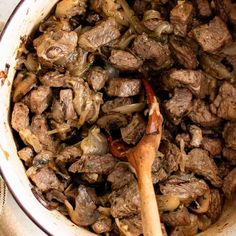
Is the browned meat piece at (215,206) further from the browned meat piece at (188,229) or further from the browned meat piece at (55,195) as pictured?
the browned meat piece at (55,195)

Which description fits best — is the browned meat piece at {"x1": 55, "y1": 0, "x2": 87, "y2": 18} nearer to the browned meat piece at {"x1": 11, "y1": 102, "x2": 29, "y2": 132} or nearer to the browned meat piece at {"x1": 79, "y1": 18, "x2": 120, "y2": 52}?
the browned meat piece at {"x1": 79, "y1": 18, "x2": 120, "y2": 52}

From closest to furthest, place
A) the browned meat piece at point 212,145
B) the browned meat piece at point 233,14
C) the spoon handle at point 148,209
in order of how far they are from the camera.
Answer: the spoon handle at point 148,209 → the browned meat piece at point 233,14 → the browned meat piece at point 212,145

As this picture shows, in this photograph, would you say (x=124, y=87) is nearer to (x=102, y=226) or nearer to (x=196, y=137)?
(x=196, y=137)

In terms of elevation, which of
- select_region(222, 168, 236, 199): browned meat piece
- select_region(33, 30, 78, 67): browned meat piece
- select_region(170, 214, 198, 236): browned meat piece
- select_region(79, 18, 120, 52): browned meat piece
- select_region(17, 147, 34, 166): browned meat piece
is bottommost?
select_region(170, 214, 198, 236): browned meat piece

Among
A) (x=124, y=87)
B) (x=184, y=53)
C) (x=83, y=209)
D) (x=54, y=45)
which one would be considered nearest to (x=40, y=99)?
(x=54, y=45)

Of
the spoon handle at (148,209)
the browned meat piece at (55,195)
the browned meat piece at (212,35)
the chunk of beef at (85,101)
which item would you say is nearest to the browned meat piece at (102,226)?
the browned meat piece at (55,195)

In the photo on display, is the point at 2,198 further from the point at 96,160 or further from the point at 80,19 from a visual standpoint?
the point at 80,19

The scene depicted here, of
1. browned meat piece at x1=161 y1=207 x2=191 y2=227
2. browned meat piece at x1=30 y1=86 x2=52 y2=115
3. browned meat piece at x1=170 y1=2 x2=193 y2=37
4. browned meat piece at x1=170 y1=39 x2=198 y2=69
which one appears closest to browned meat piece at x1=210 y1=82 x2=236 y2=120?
browned meat piece at x1=170 y1=39 x2=198 y2=69
